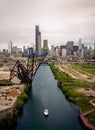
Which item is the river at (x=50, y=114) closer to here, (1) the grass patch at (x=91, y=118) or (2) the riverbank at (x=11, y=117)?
(2) the riverbank at (x=11, y=117)

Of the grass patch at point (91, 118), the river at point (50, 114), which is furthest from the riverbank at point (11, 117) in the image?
the grass patch at point (91, 118)

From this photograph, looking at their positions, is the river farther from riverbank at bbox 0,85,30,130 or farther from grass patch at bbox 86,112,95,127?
grass patch at bbox 86,112,95,127

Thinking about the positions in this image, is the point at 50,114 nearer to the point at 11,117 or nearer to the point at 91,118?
the point at 91,118

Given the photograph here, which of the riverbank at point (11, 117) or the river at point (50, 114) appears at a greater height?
the riverbank at point (11, 117)

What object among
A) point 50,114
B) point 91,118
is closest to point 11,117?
point 50,114

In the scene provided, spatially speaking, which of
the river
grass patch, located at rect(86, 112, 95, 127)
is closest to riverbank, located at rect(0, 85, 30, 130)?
the river

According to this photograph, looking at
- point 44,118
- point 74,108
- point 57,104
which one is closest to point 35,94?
point 57,104

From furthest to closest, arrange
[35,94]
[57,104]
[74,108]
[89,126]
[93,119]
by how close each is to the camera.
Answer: [35,94]
[57,104]
[74,108]
[93,119]
[89,126]

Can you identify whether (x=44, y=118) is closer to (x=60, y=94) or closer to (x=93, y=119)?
(x=93, y=119)

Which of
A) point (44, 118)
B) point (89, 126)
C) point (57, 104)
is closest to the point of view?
point (89, 126)

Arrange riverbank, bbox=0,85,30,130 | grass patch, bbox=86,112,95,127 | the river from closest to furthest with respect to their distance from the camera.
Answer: riverbank, bbox=0,85,30,130 → grass patch, bbox=86,112,95,127 → the river

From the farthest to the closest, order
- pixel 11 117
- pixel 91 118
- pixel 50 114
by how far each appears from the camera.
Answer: pixel 50 114 < pixel 91 118 < pixel 11 117
